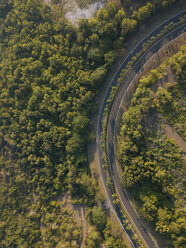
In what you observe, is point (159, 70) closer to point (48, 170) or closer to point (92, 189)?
point (92, 189)

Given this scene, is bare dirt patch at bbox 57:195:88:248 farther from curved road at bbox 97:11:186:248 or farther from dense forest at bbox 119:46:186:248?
dense forest at bbox 119:46:186:248

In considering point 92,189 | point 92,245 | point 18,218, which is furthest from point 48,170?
point 92,245

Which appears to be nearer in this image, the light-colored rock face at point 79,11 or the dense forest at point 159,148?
the dense forest at point 159,148

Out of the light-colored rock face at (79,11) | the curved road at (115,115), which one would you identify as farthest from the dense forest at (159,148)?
the light-colored rock face at (79,11)

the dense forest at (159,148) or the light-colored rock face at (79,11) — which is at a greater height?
the light-colored rock face at (79,11)

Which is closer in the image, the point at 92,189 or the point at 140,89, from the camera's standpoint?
the point at 140,89

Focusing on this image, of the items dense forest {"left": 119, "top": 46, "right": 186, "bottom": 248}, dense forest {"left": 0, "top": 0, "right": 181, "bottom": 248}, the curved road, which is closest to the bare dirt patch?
dense forest {"left": 0, "top": 0, "right": 181, "bottom": 248}

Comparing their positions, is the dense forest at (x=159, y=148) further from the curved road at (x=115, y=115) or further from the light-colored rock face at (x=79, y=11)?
the light-colored rock face at (x=79, y=11)
